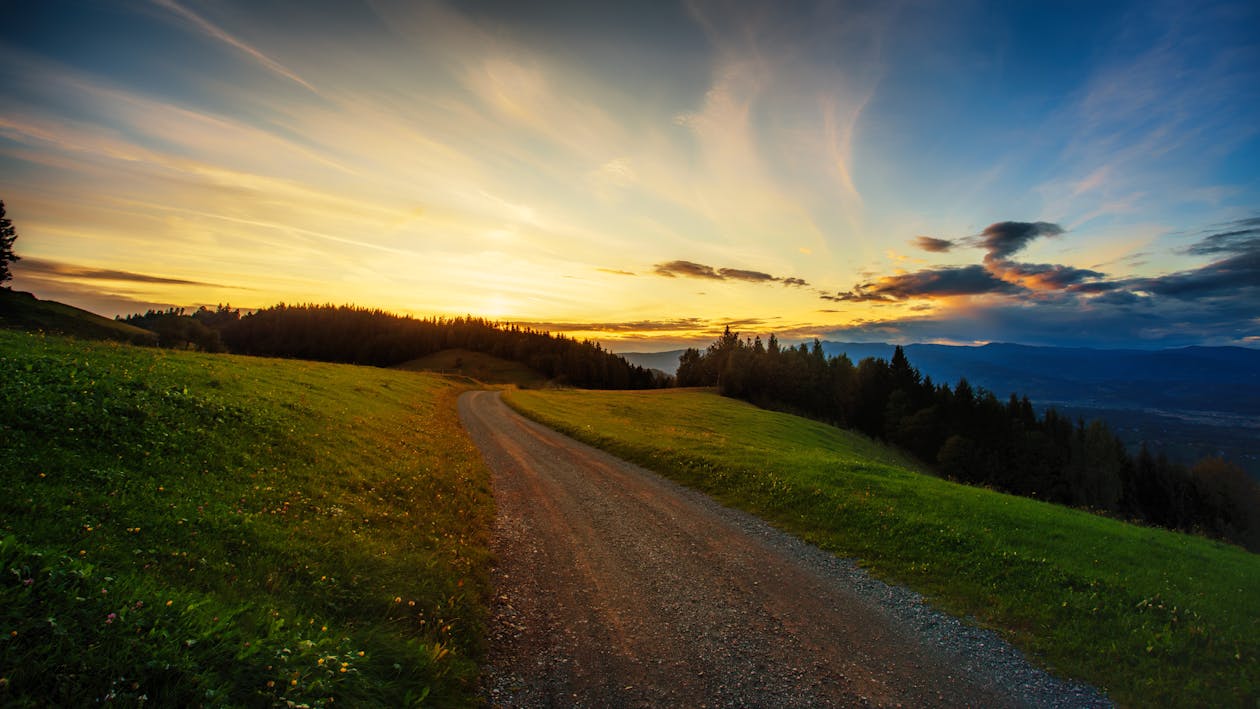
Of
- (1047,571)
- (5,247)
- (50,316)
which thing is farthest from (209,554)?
(50,316)

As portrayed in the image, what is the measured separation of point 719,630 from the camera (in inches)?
419

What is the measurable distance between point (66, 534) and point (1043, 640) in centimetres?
1856

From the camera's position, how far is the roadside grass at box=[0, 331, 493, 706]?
5330 mm

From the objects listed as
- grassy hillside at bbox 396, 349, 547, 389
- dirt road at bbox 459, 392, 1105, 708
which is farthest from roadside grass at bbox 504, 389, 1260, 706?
grassy hillside at bbox 396, 349, 547, 389

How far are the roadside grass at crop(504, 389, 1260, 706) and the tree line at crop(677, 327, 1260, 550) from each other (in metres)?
73.3

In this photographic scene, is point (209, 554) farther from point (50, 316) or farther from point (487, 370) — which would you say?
point (487, 370)

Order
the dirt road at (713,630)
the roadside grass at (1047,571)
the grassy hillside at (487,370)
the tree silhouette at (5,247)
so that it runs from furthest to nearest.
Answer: the grassy hillside at (487,370) < the tree silhouette at (5,247) < the roadside grass at (1047,571) < the dirt road at (713,630)

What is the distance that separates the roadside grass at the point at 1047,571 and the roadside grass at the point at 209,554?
38.6 ft

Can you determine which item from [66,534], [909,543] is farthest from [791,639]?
[66,534]

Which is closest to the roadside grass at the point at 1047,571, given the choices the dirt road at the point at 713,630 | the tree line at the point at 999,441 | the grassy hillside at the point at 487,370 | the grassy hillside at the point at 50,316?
the dirt road at the point at 713,630

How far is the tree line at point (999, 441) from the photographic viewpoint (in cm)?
8762

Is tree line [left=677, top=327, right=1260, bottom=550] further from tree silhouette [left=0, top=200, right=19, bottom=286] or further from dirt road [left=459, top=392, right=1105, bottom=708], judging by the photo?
tree silhouette [left=0, top=200, right=19, bottom=286]

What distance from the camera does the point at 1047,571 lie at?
1441cm

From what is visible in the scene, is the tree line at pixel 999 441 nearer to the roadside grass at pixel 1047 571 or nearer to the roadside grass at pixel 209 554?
the roadside grass at pixel 1047 571
